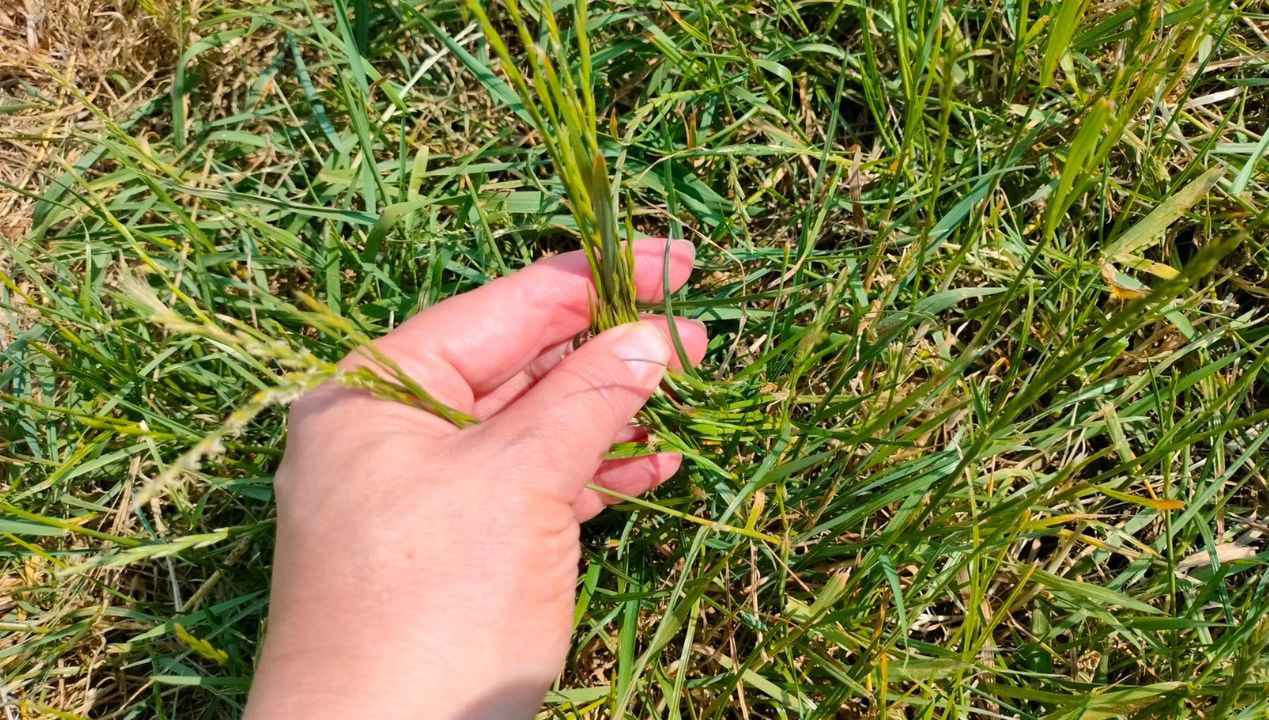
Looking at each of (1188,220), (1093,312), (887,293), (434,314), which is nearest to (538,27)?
(434,314)

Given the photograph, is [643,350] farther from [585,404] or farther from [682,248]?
[682,248]

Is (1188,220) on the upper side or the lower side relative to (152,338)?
lower

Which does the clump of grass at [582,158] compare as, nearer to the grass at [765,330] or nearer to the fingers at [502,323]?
the fingers at [502,323]

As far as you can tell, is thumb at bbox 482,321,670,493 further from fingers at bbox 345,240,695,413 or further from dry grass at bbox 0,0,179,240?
dry grass at bbox 0,0,179,240

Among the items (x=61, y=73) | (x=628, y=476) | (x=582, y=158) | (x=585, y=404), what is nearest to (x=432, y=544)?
(x=585, y=404)

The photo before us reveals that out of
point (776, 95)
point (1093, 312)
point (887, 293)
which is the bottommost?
point (1093, 312)

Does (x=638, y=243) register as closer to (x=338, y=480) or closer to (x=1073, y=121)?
(x=338, y=480)

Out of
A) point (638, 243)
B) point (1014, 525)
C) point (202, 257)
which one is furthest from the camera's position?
point (202, 257)
